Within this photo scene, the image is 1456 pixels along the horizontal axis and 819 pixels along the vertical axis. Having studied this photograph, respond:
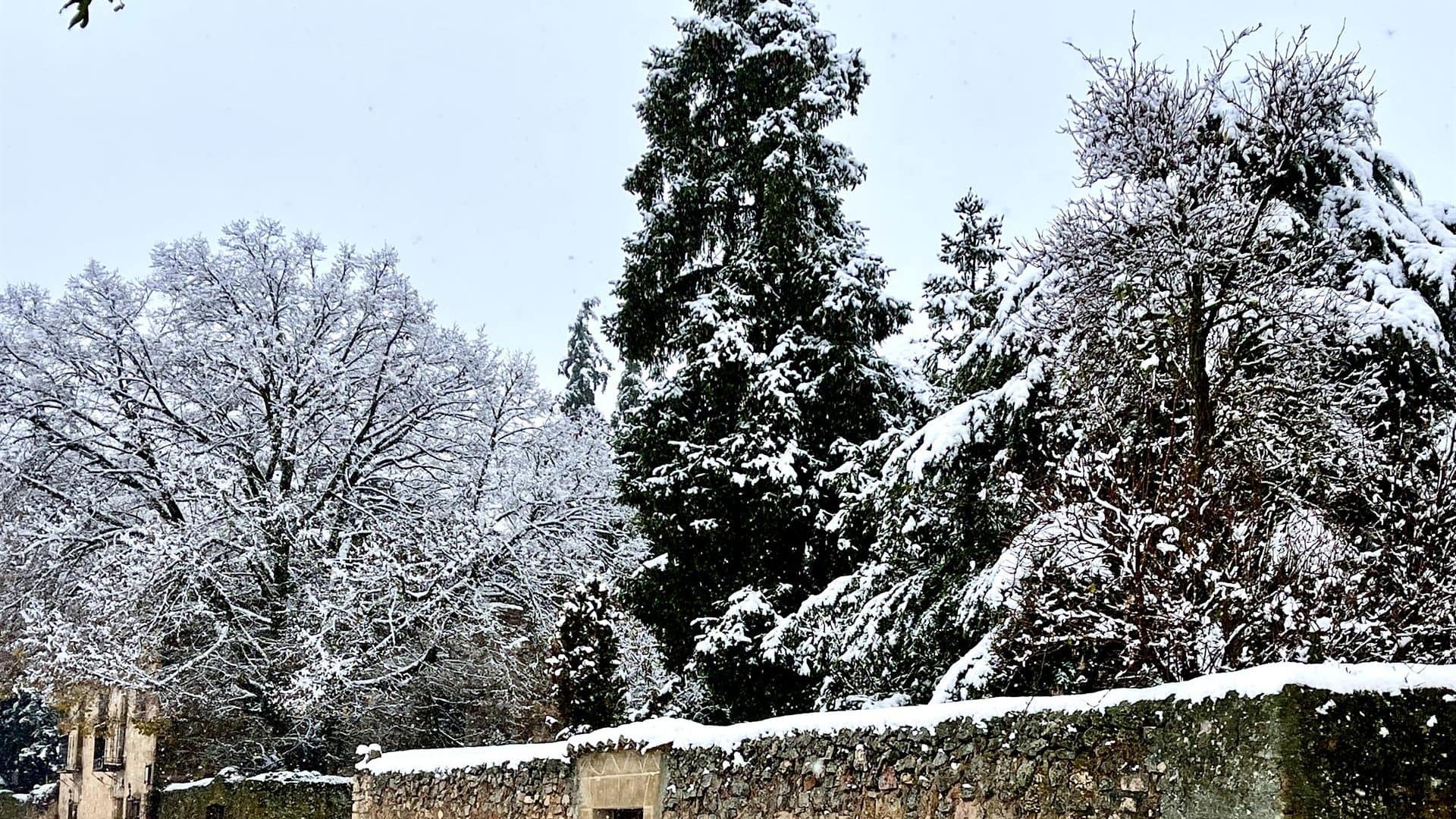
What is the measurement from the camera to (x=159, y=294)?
2152 cm

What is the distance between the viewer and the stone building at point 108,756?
2161cm

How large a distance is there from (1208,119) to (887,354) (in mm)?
9222

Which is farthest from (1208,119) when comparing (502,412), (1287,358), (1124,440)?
(502,412)

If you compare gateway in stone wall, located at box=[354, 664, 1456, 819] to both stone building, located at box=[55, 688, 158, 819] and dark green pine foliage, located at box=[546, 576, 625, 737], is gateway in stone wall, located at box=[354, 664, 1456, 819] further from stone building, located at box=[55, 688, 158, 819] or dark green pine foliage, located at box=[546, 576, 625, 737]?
stone building, located at box=[55, 688, 158, 819]

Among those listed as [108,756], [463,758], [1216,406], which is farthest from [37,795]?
[1216,406]

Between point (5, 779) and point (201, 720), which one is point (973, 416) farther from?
point (5, 779)

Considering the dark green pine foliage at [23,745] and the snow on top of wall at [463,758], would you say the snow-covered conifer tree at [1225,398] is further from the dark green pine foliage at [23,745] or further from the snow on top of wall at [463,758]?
the dark green pine foliage at [23,745]

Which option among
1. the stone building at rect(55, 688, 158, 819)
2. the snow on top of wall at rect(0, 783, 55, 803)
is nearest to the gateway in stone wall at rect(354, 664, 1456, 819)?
the stone building at rect(55, 688, 158, 819)

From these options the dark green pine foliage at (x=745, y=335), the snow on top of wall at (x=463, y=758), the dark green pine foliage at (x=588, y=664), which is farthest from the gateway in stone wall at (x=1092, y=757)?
the dark green pine foliage at (x=745, y=335)

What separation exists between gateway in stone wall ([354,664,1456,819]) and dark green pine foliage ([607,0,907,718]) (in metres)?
7.29

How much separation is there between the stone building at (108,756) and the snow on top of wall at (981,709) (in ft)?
40.8

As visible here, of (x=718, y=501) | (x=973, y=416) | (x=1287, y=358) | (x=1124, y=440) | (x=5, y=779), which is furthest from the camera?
(x=5, y=779)

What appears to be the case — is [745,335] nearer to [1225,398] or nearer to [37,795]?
[1225,398]

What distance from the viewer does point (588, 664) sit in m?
14.6
